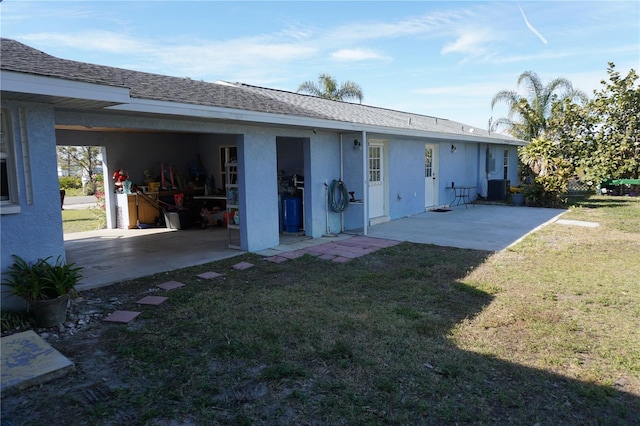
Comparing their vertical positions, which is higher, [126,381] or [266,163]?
[266,163]

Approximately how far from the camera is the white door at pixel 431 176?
532 inches

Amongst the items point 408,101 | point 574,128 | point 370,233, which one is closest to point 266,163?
point 370,233

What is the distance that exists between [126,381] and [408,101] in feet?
89.3

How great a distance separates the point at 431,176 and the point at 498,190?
4.47m

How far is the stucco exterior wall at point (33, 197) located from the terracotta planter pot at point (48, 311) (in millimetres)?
400

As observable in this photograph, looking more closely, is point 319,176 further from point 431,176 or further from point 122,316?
point 431,176

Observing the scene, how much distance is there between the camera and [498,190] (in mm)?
16625

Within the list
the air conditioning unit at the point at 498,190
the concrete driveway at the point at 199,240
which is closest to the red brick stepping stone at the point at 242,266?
the concrete driveway at the point at 199,240

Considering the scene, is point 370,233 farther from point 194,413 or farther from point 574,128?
point 574,128

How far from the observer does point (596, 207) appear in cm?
1380

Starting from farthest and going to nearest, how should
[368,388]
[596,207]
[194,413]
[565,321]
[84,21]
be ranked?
[596,207] < [84,21] < [565,321] < [368,388] < [194,413]

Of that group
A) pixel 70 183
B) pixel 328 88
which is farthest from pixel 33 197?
pixel 70 183

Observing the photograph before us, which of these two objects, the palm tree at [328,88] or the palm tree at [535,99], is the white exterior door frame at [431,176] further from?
the palm tree at [328,88]

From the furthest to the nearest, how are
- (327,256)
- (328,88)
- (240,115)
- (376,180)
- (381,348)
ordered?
1. (328,88)
2. (376,180)
3. (327,256)
4. (240,115)
5. (381,348)
